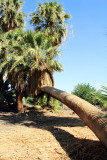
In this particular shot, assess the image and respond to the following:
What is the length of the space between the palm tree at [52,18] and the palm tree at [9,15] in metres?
3.42

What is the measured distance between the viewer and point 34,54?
12641mm

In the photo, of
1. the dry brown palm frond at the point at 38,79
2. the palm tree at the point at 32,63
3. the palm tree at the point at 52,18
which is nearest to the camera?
the palm tree at the point at 32,63

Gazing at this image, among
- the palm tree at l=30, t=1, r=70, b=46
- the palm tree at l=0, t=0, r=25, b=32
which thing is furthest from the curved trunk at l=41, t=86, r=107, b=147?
the palm tree at l=0, t=0, r=25, b=32

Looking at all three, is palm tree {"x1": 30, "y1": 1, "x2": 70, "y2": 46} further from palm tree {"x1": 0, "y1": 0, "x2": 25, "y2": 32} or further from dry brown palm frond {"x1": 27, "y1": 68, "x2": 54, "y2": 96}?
dry brown palm frond {"x1": 27, "y1": 68, "x2": 54, "y2": 96}

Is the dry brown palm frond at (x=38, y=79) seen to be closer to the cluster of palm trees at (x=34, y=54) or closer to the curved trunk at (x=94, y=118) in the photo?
the cluster of palm trees at (x=34, y=54)

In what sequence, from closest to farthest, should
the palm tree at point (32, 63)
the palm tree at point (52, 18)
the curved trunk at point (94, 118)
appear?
A: the curved trunk at point (94, 118)
the palm tree at point (32, 63)
the palm tree at point (52, 18)

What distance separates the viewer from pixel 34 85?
45.0 ft

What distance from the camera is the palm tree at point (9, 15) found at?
20.9 meters

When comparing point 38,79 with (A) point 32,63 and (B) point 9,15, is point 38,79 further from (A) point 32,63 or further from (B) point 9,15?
(B) point 9,15

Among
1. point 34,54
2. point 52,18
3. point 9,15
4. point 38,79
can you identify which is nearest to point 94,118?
point 34,54

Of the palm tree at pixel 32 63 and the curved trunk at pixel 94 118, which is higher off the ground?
the palm tree at pixel 32 63

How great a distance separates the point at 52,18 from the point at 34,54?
6552 millimetres

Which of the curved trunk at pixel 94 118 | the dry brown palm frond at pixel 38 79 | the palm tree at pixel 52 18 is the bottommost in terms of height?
the curved trunk at pixel 94 118

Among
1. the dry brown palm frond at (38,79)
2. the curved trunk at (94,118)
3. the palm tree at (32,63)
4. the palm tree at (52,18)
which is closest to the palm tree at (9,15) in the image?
the palm tree at (52,18)
